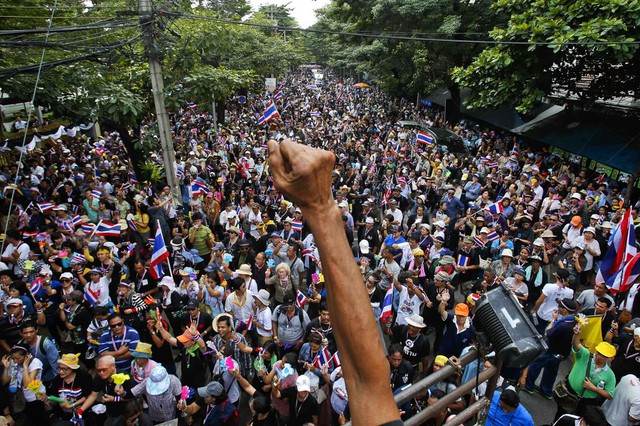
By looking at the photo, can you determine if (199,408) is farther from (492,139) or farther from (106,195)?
(492,139)

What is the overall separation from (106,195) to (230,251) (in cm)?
417

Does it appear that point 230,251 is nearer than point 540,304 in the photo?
No

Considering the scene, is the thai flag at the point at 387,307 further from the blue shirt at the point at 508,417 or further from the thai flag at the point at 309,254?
the blue shirt at the point at 508,417

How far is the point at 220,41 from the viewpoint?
11016 mm

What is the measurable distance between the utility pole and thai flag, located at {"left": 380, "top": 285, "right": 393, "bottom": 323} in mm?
6730

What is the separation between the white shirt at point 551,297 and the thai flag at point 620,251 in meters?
0.76

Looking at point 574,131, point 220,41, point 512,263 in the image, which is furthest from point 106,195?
point 574,131

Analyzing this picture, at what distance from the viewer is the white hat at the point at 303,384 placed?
4.57 meters

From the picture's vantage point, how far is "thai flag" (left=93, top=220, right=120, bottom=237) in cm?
818

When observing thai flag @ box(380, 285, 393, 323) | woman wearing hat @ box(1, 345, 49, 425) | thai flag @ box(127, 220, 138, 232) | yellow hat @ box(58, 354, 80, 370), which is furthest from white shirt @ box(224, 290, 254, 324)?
thai flag @ box(127, 220, 138, 232)

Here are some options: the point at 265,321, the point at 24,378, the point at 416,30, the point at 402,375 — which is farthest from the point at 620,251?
the point at 416,30

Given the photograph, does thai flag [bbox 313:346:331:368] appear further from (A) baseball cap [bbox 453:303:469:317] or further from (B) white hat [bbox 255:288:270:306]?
(A) baseball cap [bbox 453:303:469:317]

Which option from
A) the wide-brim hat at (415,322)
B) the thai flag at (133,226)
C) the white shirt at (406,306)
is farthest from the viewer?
the thai flag at (133,226)

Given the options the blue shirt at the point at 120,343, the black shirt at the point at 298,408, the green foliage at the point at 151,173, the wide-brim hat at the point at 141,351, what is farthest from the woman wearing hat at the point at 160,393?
the green foliage at the point at 151,173
